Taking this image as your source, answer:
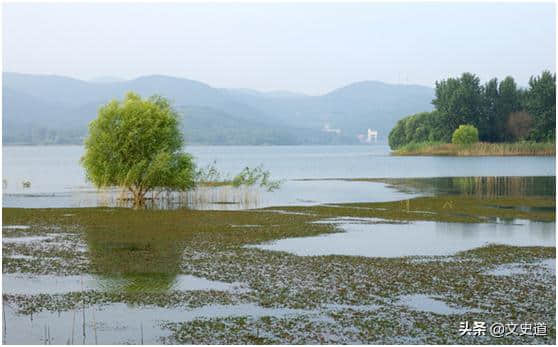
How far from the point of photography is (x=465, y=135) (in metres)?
142

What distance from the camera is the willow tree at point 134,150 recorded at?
47281 millimetres

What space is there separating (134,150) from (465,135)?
105 meters

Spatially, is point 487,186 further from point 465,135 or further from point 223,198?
point 465,135

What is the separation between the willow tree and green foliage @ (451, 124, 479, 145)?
102160 millimetres

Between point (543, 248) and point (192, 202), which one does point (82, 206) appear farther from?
point (543, 248)

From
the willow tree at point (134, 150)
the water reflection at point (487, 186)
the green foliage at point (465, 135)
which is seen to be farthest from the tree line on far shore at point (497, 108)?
the willow tree at point (134, 150)

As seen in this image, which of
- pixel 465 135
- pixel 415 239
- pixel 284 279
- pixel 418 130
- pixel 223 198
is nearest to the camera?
pixel 284 279

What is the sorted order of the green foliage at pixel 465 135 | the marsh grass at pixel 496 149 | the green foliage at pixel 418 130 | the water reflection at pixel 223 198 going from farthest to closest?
the green foliage at pixel 418 130
the green foliage at pixel 465 135
the marsh grass at pixel 496 149
the water reflection at pixel 223 198

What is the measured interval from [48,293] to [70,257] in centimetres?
586

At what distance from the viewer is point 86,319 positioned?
18.3 m

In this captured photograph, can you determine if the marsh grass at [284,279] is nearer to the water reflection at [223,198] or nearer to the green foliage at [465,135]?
the water reflection at [223,198]

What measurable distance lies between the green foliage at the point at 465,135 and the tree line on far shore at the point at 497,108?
5786 millimetres

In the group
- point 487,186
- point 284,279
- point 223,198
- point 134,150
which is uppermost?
point 134,150

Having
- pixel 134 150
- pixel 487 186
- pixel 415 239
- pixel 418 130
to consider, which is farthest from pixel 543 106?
pixel 415 239
